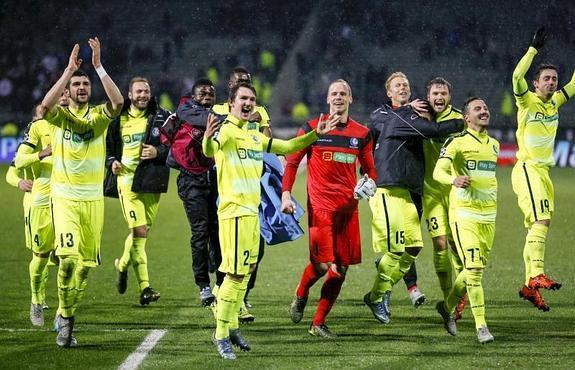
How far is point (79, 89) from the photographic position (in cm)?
900

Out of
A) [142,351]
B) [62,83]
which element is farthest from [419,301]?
[62,83]

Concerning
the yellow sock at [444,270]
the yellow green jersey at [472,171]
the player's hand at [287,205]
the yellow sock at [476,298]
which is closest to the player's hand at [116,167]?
the player's hand at [287,205]

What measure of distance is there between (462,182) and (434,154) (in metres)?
1.38

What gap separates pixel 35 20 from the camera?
124ft

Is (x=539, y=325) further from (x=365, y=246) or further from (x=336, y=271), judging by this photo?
(x=365, y=246)

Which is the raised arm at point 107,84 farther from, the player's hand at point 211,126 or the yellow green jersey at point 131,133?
the yellow green jersey at point 131,133

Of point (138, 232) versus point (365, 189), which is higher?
point (365, 189)

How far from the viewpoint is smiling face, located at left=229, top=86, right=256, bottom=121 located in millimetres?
8406

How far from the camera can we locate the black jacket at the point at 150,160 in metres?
11.1

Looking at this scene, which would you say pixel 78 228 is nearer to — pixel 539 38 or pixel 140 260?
pixel 140 260

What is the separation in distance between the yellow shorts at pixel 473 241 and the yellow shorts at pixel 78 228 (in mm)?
2900

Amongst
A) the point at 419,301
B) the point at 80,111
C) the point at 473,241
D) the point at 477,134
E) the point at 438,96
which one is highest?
the point at 438,96

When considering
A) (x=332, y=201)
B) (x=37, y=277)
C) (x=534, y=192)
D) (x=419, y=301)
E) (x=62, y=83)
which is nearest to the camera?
(x=62, y=83)

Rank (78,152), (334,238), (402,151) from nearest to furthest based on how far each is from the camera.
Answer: (78,152), (334,238), (402,151)
